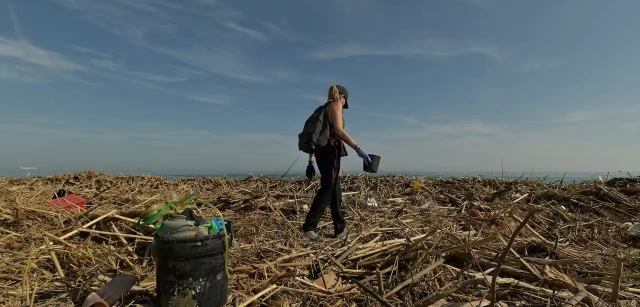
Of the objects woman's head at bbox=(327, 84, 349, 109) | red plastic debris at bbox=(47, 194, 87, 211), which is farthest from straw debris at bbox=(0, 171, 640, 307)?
woman's head at bbox=(327, 84, 349, 109)

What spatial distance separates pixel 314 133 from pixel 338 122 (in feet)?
1.06

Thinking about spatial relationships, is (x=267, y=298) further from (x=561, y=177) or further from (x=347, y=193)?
(x=561, y=177)

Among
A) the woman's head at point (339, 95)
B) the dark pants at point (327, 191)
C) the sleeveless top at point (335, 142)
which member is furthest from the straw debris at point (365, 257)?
the woman's head at point (339, 95)

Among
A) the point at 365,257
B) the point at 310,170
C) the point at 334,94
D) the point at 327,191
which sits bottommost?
the point at 365,257

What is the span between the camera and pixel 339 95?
4.86 meters

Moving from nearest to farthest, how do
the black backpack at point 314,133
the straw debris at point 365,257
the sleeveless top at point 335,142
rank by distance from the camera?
the straw debris at point 365,257 < the black backpack at point 314,133 < the sleeveless top at point 335,142

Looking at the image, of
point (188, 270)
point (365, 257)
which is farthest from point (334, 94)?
point (188, 270)

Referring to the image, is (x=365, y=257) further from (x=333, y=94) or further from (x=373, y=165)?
(x=333, y=94)

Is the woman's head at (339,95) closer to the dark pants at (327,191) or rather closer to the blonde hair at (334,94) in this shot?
the blonde hair at (334,94)

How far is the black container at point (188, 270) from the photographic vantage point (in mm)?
2494

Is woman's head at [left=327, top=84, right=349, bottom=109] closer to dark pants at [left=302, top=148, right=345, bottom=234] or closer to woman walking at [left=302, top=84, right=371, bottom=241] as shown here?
woman walking at [left=302, top=84, right=371, bottom=241]

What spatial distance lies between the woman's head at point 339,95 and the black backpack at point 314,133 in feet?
0.51

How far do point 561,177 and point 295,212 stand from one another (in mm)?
6224

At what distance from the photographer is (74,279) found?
10.8ft
